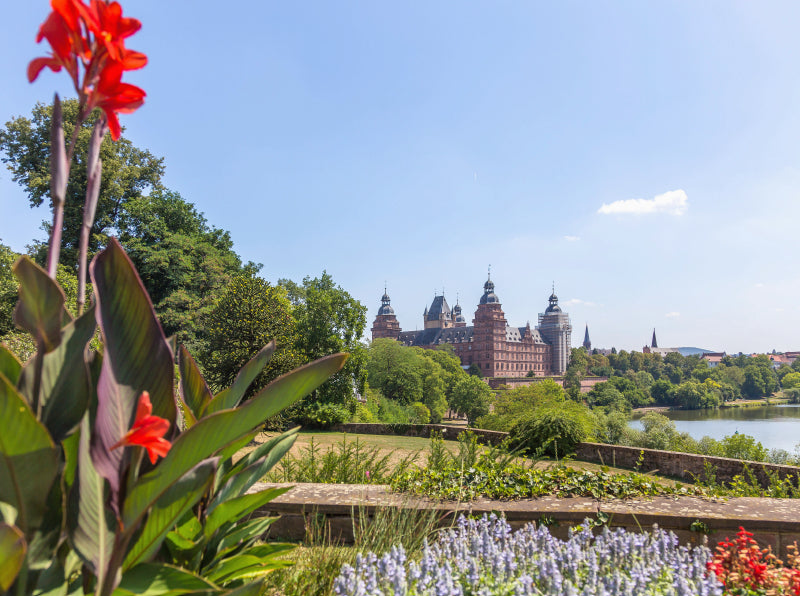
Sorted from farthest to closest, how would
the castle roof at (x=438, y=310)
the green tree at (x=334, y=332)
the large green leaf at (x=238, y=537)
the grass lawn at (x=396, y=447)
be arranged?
1. the castle roof at (x=438, y=310)
2. the green tree at (x=334, y=332)
3. the grass lawn at (x=396, y=447)
4. the large green leaf at (x=238, y=537)

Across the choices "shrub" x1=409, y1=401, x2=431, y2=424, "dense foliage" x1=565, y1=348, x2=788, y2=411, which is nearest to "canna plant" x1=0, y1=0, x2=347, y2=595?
"shrub" x1=409, y1=401, x2=431, y2=424

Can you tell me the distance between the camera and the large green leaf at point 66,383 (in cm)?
126

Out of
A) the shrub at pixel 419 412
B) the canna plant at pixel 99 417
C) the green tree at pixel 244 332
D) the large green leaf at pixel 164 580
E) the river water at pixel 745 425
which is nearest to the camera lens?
the canna plant at pixel 99 417

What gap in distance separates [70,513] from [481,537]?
5.72ft

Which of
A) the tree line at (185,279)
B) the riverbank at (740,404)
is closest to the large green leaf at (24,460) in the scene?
the tree line at (185,279)

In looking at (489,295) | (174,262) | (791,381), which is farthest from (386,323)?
(174,262)

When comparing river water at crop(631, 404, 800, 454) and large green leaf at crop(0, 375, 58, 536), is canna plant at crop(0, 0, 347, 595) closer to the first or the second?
large green leaf at crop(0, 375, 58, 536)

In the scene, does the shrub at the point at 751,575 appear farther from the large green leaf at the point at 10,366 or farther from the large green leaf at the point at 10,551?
the large green leaf at the point at 10,366

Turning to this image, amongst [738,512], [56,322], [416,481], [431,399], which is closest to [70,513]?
[56,322]

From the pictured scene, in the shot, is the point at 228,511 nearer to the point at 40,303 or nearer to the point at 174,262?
the point at 40,303

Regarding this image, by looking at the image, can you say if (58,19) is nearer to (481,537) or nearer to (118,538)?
(118,538)

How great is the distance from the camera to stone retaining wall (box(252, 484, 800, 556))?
10.6 feet

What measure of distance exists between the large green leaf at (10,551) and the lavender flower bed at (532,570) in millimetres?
1046

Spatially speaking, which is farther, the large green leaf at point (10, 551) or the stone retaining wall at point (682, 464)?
the stone retaining wall at point (682, 464)
